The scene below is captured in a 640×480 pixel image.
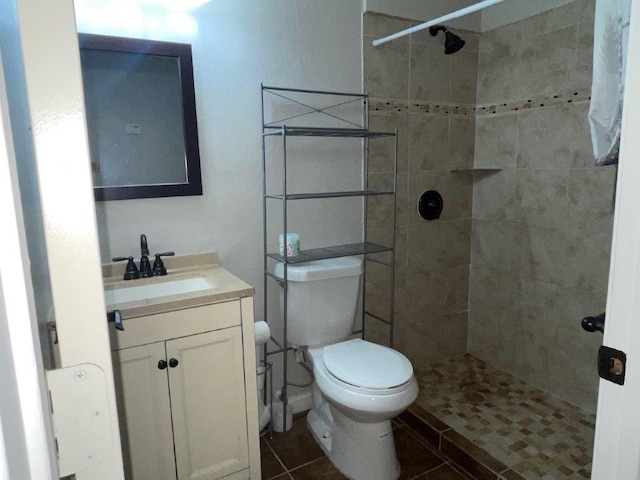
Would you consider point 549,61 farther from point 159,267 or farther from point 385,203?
point 159,267

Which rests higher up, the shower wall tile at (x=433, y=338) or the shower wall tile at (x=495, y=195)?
the shower wall tile at (x=495, y=195)

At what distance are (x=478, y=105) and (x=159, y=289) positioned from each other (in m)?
2.09

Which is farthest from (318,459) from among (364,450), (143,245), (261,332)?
(143,245)

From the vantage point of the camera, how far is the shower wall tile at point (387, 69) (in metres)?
Result: 2.27

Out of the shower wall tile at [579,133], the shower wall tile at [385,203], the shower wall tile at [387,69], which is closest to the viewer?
the shower wall tile at [579,133]

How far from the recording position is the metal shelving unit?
2018 millimetres

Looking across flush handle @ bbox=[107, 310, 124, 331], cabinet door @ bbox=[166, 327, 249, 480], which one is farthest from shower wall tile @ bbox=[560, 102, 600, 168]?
flush handle @ bbox=[107, 310, 124, 331]

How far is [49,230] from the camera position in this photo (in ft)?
1.30

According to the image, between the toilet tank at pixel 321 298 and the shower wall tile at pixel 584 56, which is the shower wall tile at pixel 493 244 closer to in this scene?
the shower wall tile at pixel 584 56

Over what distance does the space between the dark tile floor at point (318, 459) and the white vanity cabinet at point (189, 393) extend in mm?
237

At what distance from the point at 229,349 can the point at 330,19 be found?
5.28 feet

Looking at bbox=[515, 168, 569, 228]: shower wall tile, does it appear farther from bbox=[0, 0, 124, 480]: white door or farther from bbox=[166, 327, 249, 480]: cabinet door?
bbox=[0, 0, 124, 480]: white door

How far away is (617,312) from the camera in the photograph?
2.56 feet

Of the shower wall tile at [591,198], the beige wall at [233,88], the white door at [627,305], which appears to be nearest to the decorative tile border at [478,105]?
the beige wall at [233,88]
